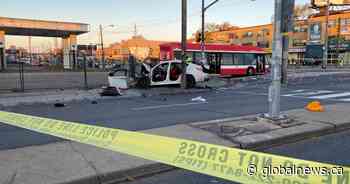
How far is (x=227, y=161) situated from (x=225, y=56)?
25.8 meters

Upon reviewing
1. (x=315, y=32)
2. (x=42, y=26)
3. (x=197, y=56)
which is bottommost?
(x=197, y=56)

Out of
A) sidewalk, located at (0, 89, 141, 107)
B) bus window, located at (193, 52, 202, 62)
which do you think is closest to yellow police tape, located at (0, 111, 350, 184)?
sidewalk, located at (0, 89, 141, 107)

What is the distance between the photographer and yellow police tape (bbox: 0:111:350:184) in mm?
3588

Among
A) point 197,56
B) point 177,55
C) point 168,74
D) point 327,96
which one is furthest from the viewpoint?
point 197,56

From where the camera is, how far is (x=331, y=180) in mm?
3293

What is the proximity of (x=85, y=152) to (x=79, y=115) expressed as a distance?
4.66m

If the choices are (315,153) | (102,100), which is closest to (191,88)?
(102,100)

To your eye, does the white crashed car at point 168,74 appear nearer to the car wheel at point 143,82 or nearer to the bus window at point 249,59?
the car wheel at point 143,82

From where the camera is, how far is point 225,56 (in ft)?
95.3

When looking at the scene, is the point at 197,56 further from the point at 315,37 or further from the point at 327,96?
the point at 315,37

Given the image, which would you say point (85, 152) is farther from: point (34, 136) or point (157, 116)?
point (157, 116)

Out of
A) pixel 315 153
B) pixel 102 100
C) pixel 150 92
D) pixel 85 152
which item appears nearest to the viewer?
pixel 85 152

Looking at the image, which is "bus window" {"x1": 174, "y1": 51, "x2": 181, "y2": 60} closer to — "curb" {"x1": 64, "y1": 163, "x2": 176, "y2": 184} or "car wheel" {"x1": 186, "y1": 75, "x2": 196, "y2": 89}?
"car wheel" {"x1": 186, "y1": 75, "x2": 196, "y2": 89}

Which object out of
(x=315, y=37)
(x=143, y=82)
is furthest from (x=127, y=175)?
(x=315, y=37)
